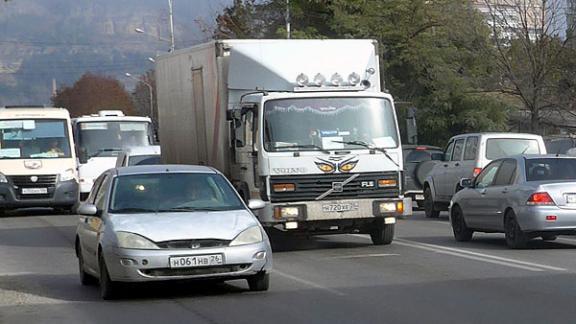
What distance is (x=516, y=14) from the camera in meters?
42.8

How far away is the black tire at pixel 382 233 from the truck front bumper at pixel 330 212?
584mm

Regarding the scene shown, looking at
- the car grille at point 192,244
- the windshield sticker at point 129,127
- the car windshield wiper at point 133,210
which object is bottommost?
the car grille at point 192,244

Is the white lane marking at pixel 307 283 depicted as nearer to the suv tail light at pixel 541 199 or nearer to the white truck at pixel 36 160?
the suv tail light at pixel 541 199

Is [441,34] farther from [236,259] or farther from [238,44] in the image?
[236,259]

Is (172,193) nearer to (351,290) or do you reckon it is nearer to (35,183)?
(351,290)

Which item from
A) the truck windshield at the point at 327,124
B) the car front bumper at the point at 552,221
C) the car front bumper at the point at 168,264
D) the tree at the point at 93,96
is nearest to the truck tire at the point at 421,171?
the truck windshield at the point at 327,124

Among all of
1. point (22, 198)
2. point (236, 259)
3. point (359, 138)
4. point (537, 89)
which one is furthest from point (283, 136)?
point (537, 89)

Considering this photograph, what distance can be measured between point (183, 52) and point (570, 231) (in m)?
7.69

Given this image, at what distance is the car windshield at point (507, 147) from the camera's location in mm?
25297

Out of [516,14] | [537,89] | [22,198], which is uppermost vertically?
[516,14]

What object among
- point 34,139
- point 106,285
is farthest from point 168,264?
point 34,139

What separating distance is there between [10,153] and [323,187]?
53.5ft

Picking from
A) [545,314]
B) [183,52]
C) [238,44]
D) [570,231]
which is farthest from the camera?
[183,52]

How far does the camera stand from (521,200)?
17.8 meters
